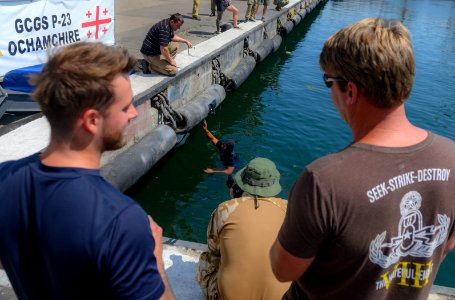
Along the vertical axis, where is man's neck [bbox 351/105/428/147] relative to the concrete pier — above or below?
above

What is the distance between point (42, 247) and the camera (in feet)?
4.54

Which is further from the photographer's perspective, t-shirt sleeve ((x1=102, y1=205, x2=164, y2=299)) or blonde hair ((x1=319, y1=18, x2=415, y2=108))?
blonde hair ((x1=319, y1=18, x2=415, y2=108))

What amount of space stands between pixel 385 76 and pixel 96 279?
1.20 m

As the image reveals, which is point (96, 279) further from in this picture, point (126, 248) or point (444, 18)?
point (444, 18)

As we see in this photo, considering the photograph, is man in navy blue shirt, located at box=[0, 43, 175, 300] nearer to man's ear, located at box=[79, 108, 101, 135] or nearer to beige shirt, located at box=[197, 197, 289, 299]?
man's ear, located at box=[79, 108, 101, 135]

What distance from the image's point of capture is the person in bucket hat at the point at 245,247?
8.69 ft

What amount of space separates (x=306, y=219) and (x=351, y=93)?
1.62ft

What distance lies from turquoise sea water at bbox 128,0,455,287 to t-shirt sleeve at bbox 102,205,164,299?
488cm

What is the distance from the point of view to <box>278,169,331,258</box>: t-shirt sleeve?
1411mm

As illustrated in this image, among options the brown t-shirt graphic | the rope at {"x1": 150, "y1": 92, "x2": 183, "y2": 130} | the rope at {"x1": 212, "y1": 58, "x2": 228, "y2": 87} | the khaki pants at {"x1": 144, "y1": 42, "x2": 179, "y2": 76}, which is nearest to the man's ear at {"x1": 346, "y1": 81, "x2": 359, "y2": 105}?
the brown t-shirt graphic

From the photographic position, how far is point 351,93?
60.0 inches

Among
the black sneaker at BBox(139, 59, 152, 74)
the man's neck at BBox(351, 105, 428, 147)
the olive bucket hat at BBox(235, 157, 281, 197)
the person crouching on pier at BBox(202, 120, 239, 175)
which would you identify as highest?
the man's neck at BBox(351, 105, 428, 147)

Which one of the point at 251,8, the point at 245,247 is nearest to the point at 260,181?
the point at 245,247

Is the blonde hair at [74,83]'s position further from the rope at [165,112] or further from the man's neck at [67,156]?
the rope at [165,112]
